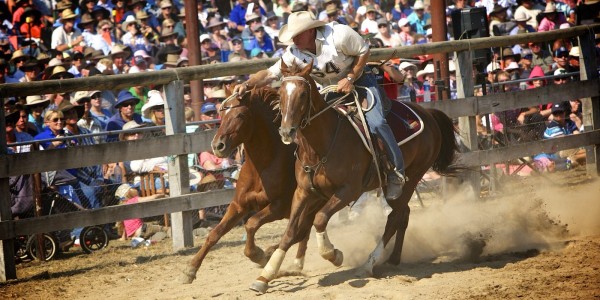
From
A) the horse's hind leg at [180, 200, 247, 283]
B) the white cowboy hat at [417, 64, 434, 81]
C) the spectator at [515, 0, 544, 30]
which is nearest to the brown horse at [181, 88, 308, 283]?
the horse's hind leg at [180, 200, 247, 283]

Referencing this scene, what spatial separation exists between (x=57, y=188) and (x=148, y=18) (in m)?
7.32

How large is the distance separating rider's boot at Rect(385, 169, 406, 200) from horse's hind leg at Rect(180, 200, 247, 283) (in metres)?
1.50

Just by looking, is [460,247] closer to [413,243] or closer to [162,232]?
[413,243]

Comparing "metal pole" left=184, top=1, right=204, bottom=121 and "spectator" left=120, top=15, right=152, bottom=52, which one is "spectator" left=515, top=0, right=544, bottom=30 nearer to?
"spectator" left=120, top=15, right=152, bottom=52

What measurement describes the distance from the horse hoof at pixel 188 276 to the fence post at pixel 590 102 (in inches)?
296

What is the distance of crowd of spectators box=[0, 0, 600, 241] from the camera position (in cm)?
1209

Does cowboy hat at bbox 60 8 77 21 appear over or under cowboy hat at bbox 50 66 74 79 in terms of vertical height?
over

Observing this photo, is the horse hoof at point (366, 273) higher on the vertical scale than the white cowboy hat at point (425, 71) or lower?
lower

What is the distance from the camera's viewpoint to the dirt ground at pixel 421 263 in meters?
7.41

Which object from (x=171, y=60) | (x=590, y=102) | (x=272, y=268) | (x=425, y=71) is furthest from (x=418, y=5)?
(x=272, y=268)

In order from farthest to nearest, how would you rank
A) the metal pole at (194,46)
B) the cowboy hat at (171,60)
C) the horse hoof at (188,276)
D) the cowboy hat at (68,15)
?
the cowboy hat at (68,15) < the cowboy hat at (171,60) < the metal pole at (194,46) < the horse hoof at (188,276)

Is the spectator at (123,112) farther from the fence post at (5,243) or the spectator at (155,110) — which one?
the fence post at (5,243)

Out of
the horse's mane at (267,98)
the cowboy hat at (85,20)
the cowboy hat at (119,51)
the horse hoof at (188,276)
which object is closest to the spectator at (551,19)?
the cowboy hat at (119,51)

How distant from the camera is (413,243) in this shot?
980cm
